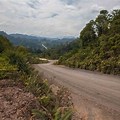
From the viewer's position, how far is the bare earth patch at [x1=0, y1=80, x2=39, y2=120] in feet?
26.2

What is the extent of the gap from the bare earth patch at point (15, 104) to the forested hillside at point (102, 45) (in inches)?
739

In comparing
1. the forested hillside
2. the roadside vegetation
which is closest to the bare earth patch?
the roadside vegetation

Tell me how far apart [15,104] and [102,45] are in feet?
103

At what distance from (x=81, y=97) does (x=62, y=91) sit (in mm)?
3558

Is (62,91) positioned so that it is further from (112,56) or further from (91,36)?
(91,36)

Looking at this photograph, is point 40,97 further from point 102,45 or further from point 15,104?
point 102,45

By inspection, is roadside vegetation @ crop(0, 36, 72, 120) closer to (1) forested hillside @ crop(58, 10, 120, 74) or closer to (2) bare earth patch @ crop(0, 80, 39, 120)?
(2) bare earth patch @ crop(0, 80, 39, 120)

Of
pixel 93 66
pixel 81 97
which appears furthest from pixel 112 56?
pixel 81 97

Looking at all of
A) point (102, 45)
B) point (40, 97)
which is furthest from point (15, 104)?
point (102, 45)

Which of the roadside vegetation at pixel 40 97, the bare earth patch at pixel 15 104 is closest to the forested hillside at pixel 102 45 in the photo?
the roadside vegetation at pixel 40 97

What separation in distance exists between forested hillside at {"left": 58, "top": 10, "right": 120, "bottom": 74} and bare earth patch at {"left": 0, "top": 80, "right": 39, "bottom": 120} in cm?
1876

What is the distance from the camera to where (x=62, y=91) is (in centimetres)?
1115

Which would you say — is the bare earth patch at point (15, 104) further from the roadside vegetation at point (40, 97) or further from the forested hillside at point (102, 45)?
the forested hillside at point (102, 45)

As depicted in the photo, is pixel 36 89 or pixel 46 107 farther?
pixel 36 89
